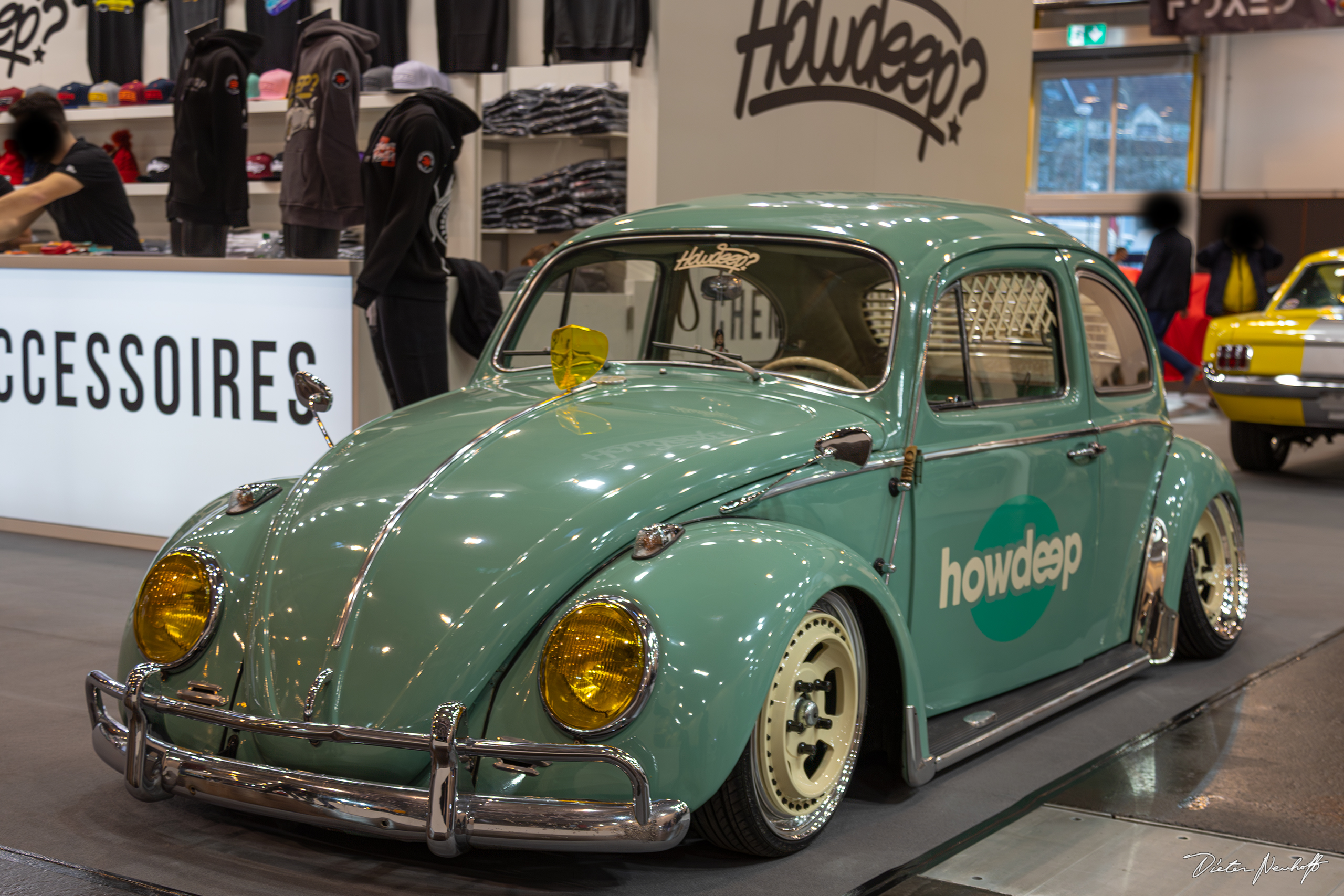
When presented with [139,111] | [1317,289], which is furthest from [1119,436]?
[139,111]

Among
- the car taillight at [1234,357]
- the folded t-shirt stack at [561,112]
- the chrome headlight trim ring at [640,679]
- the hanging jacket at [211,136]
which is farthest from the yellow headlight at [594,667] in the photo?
the car taillight at [1234,357]

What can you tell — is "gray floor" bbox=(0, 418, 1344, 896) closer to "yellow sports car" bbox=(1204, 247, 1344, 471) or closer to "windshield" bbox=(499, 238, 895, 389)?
"windshield" bbox=(499, 238, 895, 389)

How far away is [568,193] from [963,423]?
5405mm

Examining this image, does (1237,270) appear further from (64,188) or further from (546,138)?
(64,188)

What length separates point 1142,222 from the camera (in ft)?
68.1

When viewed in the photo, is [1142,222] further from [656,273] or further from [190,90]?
[656,273]

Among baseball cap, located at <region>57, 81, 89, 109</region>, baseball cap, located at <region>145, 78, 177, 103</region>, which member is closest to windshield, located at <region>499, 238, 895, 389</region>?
baseball cap, located at <region>145, 78, 177, 103</region>

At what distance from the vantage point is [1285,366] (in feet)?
29.7

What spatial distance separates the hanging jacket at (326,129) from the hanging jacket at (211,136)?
32 cm

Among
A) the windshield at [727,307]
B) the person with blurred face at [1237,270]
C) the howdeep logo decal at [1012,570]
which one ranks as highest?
the person with blurred face at [1237,270]

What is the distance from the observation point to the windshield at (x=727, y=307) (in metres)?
3.63

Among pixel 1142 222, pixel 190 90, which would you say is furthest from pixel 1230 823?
pixel 1142 222

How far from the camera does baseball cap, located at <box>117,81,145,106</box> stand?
9.75 metres

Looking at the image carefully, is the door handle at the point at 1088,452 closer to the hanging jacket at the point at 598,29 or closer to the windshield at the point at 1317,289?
the hanging jacket at the point at 598,29
